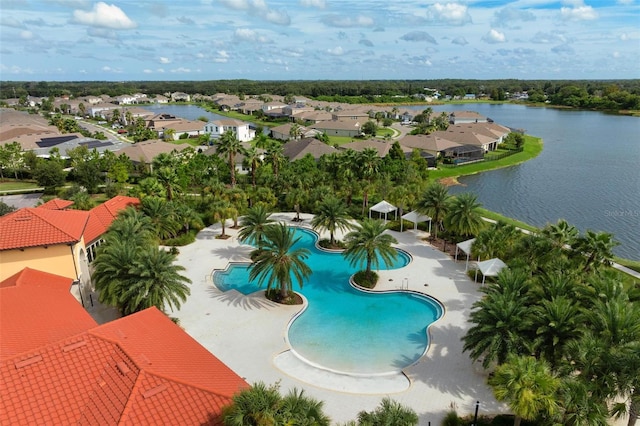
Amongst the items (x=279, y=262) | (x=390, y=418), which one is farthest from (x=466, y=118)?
(x=390, y=418)

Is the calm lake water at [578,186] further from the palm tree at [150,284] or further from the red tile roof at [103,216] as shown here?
the red tile roof at [103,216]

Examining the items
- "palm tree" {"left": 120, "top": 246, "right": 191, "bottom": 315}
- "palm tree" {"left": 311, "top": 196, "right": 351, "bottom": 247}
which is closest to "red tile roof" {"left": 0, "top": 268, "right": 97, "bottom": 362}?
"palm tree" {"left": 120, "top": 246, "right": 191, "bottom": 315}

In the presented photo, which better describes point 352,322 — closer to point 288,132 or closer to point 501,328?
point 501,328

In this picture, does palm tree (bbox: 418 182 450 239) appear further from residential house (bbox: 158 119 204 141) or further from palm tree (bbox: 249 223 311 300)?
Result: residential house (bbox: 158 119 204 141)

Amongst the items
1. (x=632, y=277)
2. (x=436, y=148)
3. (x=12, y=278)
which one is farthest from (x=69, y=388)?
(x=436, y=148)

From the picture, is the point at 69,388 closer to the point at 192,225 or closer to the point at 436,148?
the point at 192,225

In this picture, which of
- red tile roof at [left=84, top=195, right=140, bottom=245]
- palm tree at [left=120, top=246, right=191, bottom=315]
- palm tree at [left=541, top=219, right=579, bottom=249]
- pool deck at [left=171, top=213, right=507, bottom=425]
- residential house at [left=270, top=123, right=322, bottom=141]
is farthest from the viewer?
residential house at [left=270, top=123, right=322, bottom=141]
